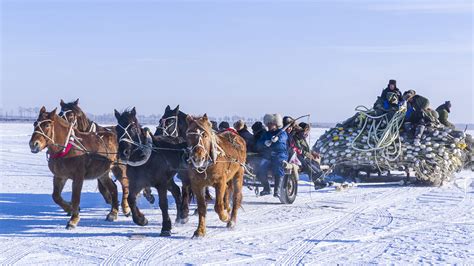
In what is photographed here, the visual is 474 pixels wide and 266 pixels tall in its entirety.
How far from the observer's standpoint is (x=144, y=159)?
30.6 feet

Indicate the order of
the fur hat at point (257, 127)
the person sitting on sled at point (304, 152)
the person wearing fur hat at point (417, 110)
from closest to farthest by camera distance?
1. the fur hat at point (257, 127)
2. the person sitting on sled at point (304, 152)
3. the person wearing fur hat at point (417, 110)

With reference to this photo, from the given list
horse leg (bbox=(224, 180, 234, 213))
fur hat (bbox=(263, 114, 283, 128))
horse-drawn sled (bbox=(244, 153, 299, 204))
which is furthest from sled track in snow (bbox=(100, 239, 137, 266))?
fur hat (bbox=(263, 114, 283, 128))

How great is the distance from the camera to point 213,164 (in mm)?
8930

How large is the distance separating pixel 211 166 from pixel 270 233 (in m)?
1.32

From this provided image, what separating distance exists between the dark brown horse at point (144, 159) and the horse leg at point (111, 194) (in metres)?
0.97

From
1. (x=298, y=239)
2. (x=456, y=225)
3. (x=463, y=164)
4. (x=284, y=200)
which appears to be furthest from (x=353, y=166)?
(x=298, y=239)

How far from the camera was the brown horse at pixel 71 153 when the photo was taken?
9.33 metres

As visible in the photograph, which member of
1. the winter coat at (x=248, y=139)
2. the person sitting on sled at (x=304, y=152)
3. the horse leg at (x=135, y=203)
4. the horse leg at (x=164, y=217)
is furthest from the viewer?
the person sitting on sled at (x=304, y=152)

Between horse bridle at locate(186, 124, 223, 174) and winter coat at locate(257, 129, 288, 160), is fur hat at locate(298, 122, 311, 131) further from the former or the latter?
horse bridle at locate(186, 124, 223, 174)

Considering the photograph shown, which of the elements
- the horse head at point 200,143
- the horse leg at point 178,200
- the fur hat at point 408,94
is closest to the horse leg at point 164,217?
the horse leg at point 178,200

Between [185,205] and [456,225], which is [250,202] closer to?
[185,205]

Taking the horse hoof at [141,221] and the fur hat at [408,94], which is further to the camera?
the fur hat at [408,94]

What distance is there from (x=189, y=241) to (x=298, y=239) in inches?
58.7

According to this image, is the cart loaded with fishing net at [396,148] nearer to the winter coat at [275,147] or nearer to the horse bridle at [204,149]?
the winter coat at [275,147]
